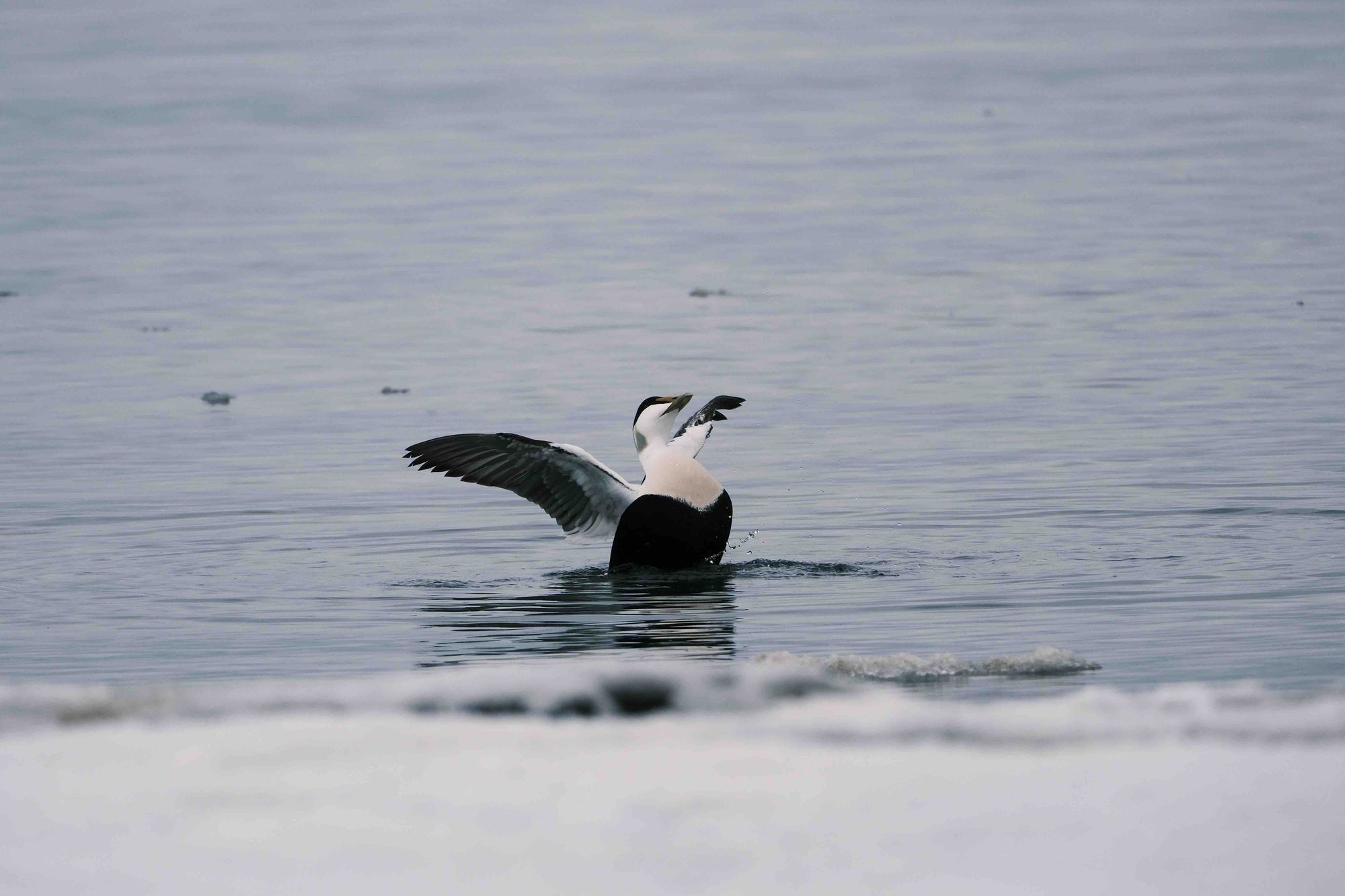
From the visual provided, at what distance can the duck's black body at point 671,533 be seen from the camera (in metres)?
10.5

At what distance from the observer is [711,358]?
16844 mm

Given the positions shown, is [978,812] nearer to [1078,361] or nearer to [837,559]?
[837,559]

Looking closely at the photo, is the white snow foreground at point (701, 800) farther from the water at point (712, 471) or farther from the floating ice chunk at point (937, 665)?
the floating ice chunk at point (937, 665)

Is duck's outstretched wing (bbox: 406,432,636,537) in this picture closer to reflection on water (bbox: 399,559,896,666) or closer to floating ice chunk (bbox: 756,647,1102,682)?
reflection on water (bbox: 399,559,896,666)

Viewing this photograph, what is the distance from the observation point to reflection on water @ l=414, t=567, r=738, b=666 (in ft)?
28.0

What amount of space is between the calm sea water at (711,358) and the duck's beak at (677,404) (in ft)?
2.83

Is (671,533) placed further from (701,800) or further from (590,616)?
(701,800)

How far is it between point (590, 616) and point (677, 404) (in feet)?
5.84

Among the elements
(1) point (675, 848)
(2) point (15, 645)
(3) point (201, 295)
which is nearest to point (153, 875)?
(1) point (675, 848)

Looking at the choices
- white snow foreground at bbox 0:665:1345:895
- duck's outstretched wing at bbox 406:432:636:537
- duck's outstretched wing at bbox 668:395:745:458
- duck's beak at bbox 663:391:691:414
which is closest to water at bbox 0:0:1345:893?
white snow foreground at bbox 0:665:1345:895

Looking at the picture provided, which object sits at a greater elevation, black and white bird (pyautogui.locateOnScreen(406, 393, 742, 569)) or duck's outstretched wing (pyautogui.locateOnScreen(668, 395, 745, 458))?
duck's outstretched wing (pyautogui.locateOnScreen(668, 395, 745, 458))

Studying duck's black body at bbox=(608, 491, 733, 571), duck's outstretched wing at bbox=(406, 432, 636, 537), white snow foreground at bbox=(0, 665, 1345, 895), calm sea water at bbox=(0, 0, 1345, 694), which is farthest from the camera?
duck's outstretched wing at bbox=(406, 432, 636, 537)

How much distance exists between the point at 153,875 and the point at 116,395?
13233mm

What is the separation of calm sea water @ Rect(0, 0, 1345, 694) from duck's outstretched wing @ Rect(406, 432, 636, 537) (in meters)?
0.31
